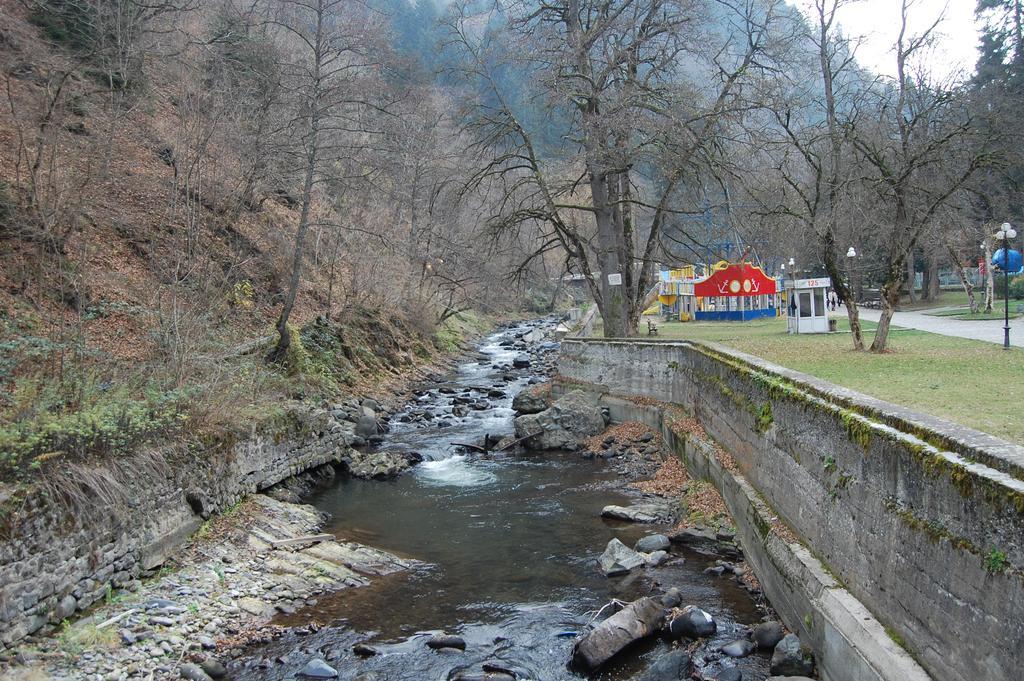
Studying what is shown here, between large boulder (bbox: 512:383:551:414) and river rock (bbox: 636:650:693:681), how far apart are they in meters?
13.9

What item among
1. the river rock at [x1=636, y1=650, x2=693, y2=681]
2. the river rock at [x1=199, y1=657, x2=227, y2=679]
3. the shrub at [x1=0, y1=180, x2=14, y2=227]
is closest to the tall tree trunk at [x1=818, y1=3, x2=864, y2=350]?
the river rock at [x1=636, y1=650, x2=693, y2=681]

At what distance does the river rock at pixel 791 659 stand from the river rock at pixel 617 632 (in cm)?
137

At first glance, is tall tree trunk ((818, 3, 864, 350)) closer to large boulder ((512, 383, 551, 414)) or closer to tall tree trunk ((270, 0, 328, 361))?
large boulder ((512, 383, 551, 414))

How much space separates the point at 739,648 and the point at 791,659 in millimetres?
660

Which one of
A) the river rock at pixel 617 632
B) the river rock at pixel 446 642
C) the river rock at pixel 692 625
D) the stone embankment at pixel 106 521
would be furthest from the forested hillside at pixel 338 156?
the river rock at pixel 692 625

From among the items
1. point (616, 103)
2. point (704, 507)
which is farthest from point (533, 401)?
point (704, 507)

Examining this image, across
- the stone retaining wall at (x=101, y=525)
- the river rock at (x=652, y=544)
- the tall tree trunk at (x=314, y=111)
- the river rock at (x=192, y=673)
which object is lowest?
the river rock at (x=652, y=544)

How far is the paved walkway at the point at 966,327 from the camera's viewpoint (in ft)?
64.4

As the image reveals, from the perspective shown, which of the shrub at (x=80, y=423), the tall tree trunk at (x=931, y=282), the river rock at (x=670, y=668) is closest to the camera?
the river rock at (x=670, y=668)

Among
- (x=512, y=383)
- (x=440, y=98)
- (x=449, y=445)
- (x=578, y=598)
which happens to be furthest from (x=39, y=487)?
(x=440, y=98)

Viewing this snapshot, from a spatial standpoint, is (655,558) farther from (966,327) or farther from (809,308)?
(966,327)

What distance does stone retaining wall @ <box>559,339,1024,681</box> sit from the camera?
4.73 m

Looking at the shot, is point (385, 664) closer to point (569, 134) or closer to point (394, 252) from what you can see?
point (569, 134)

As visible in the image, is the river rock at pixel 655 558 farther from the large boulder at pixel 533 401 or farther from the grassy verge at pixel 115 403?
the large boulder at pixel 533 401
